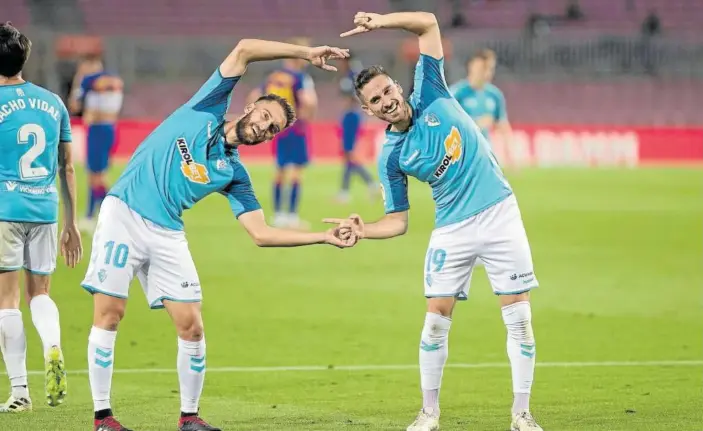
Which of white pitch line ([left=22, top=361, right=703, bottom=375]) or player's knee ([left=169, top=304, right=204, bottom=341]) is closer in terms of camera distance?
player's knee ([left=169, top=304, right=204, bottom=341])

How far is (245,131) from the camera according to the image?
682 centimetres

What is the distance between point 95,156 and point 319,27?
20224 mm

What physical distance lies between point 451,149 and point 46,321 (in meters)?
2.57

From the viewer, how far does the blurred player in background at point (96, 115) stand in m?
17.9

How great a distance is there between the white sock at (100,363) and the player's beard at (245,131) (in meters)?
1.26

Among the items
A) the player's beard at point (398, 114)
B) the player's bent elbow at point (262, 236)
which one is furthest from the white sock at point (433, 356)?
the player's beard at point (398, 114)

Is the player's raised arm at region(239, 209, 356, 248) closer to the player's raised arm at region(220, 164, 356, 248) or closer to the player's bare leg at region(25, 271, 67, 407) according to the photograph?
A: the player's raised arm at region(220, 164, 356, 248)

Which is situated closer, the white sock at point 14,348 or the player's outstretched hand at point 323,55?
the player's outstretched hand at point 323,55

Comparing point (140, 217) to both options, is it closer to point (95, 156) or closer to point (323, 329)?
point (323, 329)

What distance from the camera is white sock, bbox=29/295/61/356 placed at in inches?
294

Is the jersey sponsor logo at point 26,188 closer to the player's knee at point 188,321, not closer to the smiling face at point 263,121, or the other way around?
the player's knee at point 188,321

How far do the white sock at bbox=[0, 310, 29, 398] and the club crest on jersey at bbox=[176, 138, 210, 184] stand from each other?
1.59m

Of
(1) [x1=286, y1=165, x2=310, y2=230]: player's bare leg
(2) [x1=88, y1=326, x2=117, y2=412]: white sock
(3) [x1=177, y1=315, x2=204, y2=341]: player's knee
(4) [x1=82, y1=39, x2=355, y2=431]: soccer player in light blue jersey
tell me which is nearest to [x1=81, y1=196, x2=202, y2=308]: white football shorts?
(4) [x1=82, y1=39, x2=355, y2=431]: soccer player in light blue jersey

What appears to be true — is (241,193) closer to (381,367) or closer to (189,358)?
(189,358)
